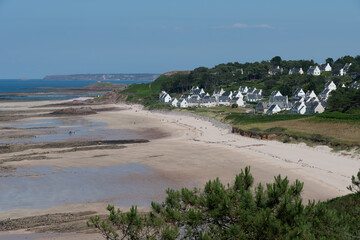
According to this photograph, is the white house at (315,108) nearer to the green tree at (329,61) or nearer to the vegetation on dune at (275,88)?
the vegetation on dune at (275,88)

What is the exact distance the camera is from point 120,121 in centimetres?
6700

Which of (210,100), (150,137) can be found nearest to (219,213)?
(150,137)

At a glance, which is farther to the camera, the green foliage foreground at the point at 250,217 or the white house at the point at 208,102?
the white house at the point at 208,102

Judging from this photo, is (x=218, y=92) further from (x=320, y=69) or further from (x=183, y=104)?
(x=320, y=69)

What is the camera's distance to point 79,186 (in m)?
25.9

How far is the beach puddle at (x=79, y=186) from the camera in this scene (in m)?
22.7

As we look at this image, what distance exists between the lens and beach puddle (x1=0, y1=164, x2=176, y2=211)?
74.6ft

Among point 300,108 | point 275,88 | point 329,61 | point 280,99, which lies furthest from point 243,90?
Result: point 329,61

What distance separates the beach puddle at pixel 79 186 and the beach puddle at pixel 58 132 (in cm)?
1589

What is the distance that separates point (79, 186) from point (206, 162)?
1170cm

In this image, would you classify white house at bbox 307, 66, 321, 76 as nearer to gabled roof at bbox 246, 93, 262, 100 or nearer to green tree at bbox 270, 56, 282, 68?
green tree at bbox 270, 56, 282, 68

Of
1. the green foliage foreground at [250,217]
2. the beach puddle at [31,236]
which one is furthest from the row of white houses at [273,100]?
the green foliage foreground at [250,217]

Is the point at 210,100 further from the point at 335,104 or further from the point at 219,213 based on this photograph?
the point at 219,213

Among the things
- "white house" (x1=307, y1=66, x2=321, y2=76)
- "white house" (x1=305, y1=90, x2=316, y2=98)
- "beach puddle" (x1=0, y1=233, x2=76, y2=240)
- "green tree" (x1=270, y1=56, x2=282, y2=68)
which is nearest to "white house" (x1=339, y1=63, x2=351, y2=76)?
"white house" (x1=307, y1=66, x2=321, y2=76)
